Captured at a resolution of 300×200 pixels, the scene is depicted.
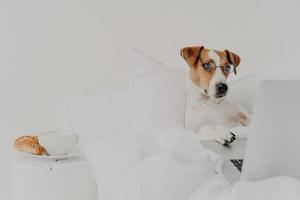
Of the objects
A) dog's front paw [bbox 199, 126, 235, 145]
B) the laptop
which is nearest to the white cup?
dog's front paw [bbox 199, 126, 235, 145]

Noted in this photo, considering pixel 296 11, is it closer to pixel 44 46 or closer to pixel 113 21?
pixel 113 21

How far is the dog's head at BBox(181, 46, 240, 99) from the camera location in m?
2.23

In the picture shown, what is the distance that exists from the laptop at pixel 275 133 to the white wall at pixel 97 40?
5.37ft

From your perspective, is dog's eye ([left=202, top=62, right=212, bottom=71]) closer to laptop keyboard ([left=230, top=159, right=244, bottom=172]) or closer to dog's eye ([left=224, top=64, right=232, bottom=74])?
dog's eye ([left=224, top=64, right=232, bottom=74])

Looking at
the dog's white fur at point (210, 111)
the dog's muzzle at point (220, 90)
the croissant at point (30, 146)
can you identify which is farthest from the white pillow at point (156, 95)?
the croissant at point (30, 146)

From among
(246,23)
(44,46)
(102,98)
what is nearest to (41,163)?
(102,98)

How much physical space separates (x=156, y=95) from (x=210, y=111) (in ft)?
0.79

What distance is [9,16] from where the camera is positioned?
2.52m

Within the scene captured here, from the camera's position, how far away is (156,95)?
→ 2.22 meters

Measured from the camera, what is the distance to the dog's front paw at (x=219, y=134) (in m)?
1.97

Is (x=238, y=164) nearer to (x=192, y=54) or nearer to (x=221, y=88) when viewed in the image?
(x=221, y=88)

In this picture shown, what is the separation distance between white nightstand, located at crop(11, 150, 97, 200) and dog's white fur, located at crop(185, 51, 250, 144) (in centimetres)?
49

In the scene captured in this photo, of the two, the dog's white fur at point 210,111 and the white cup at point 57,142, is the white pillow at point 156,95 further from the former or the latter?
the white cup at point 57,142

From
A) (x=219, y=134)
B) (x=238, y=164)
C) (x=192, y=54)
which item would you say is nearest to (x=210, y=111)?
(x=219, y=134)
